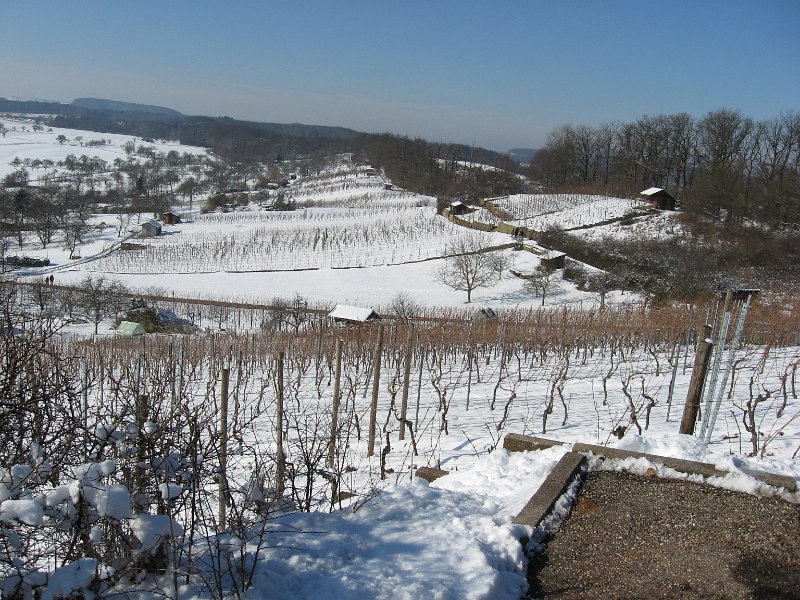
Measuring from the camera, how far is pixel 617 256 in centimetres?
3053

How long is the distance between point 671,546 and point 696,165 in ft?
156

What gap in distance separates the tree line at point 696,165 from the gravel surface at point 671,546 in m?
33.7

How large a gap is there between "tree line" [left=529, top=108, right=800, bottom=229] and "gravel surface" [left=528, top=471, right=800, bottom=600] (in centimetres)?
3375

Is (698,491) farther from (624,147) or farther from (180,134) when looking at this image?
(180,134)

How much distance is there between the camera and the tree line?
33.5 metres

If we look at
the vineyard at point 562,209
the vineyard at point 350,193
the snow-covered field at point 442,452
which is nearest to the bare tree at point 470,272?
the vineyard at point 562,209

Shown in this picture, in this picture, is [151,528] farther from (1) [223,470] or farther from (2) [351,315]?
(2) [351,315]

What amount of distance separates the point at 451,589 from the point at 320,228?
43969mm

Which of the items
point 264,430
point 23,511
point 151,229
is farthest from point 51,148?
point 23,511

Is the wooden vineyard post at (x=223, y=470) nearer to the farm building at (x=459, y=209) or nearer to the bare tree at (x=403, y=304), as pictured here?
the bare tree at (x=403, y=304)

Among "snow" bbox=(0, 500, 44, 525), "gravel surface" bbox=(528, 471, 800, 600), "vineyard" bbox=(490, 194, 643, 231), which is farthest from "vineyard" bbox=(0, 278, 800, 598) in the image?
"vineyard" bbox=(490, 194, 643, 231)

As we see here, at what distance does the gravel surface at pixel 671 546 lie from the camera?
3027mm

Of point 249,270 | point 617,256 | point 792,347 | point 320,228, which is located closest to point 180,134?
point 320,228

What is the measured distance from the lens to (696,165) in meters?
44.4
